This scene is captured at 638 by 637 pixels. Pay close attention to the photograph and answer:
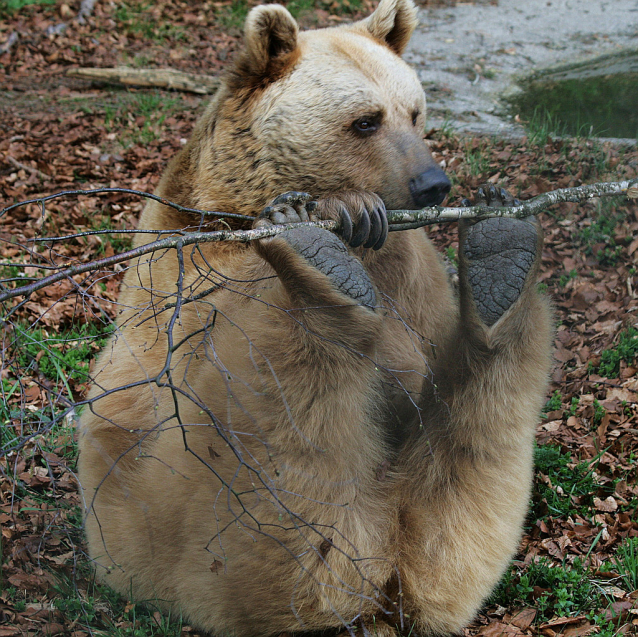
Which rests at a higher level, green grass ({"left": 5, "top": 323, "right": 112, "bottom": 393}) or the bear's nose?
the bear's nose

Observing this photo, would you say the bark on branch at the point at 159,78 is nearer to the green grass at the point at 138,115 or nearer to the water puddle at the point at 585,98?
the green grass at the point at 138,115

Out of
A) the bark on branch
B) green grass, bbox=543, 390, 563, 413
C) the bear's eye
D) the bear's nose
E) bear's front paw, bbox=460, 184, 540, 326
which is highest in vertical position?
the bear's eye

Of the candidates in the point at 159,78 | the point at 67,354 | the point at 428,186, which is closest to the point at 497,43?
the point at 159,78

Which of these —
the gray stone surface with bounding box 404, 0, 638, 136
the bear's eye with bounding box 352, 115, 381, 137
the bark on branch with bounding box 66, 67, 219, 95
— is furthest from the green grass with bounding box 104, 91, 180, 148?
the bear's eye with bounding box 352, 115, 381, 137

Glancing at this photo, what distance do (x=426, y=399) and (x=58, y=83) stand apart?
9023 millimetres

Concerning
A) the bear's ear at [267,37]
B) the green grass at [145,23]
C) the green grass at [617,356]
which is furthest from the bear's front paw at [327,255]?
the green grass at [145,23]

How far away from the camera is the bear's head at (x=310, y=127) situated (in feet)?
10.5

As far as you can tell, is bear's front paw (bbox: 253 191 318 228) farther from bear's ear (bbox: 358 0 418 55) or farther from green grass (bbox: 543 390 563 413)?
green grass (bbox: 543 390 563 413)

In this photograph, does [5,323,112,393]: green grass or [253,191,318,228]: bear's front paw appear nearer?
[253,191,318,228]: bear's front paw

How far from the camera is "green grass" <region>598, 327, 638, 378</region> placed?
14.1 ft

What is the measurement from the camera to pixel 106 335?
4.69m

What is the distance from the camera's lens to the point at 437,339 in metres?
3.24

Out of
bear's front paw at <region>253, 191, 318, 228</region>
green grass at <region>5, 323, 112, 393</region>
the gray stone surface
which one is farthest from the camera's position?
the gray stone surface

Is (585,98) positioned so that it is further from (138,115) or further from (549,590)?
(549,590)
